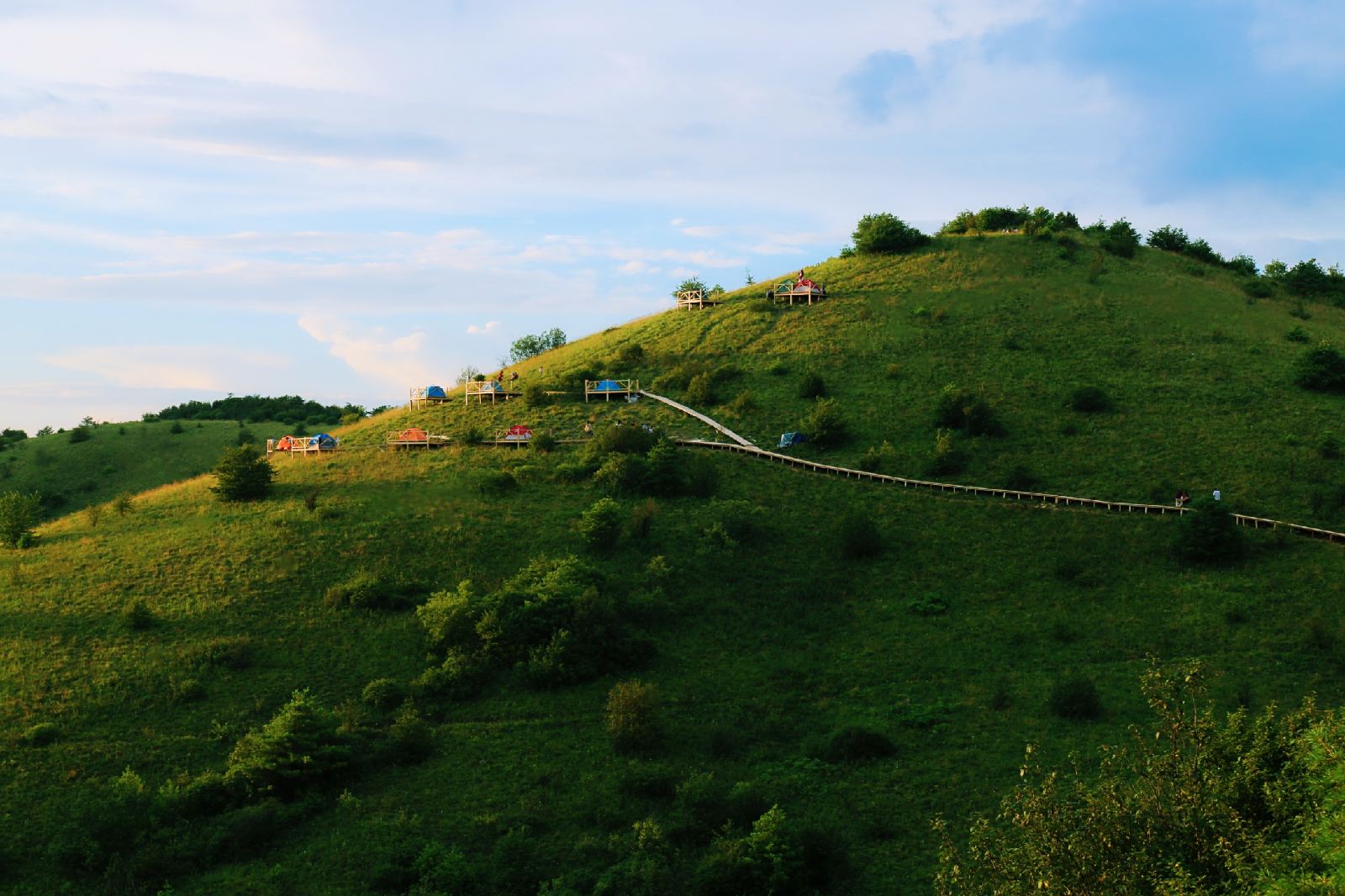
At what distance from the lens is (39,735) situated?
38.8 metres

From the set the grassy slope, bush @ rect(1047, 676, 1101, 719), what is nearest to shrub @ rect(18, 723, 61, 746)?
bush @ rect(1047, 676, 1101, 719)

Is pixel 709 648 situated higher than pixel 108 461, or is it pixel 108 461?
pixel 108 461

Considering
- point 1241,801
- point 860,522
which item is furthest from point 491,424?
point 1241,801

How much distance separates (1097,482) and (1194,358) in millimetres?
26141

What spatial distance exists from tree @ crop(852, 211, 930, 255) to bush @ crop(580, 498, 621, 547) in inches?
2493

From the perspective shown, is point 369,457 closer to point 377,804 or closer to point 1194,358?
point 377,804

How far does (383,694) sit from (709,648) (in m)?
14.9

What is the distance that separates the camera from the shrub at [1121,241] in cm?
10669

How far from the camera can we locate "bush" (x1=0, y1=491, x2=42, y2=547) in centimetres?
5753

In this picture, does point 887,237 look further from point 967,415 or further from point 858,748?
point 858,748

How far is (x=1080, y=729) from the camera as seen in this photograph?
39.4 metres

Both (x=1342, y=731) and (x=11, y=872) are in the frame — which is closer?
(x=1342, y=731)

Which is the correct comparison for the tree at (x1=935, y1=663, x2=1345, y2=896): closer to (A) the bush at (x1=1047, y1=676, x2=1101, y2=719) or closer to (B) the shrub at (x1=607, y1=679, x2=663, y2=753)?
(A) the bush at (x1=1047, y1=676, x2=1101, y2=719)

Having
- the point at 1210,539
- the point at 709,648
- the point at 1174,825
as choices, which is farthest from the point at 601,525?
the point at 1174,825
